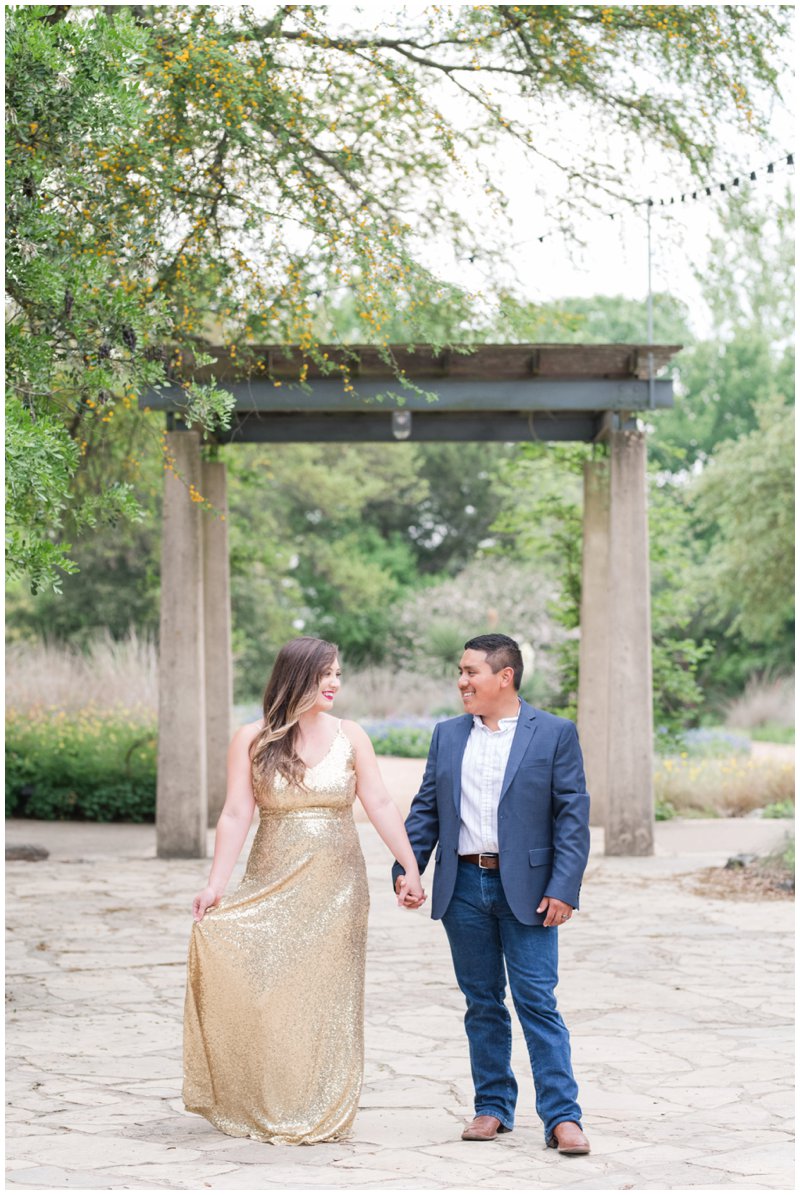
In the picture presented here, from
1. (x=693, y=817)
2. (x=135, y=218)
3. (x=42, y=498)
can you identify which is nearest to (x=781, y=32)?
(x=135, y=218)

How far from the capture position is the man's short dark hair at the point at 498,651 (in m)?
5.32

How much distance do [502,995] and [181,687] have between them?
815 cm

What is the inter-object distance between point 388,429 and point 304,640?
924cm

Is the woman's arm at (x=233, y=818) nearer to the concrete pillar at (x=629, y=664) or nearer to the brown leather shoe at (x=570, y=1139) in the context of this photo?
the brown leather shoe at (x=570, y=1139)

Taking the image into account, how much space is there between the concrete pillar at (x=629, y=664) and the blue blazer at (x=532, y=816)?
786cm

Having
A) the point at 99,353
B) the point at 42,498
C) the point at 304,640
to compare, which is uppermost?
the point at 99,353

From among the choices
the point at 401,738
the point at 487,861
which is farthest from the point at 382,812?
the point at 401,738

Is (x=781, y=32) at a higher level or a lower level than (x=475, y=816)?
higher

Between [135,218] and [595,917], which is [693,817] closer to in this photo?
[595,917]

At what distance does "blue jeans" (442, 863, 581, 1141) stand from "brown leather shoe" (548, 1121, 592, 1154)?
0.03 metres

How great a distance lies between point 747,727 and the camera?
91.5 ft

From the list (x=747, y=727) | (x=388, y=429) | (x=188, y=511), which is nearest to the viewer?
(x=188, y=511)

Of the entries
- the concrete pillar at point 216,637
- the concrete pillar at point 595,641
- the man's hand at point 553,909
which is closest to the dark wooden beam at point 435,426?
the concrete pillar at point 595,641

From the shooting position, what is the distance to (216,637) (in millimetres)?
15461
